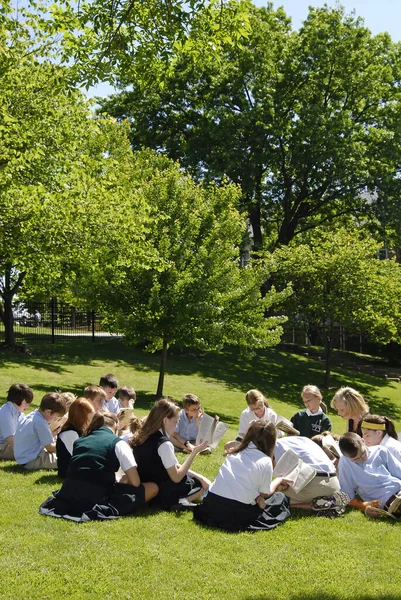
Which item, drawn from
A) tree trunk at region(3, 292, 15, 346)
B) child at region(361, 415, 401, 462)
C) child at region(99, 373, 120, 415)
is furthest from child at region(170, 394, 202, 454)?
tree trunk at region(3, 292, 15, 346)

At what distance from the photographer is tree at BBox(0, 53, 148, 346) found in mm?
14266

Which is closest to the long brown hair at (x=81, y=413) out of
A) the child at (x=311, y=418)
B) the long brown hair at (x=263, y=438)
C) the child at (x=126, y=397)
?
the long brown hair at (x=263, y=438)

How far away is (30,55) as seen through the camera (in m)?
17.2

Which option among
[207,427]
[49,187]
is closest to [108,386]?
[207,427]

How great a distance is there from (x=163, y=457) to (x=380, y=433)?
109 inches

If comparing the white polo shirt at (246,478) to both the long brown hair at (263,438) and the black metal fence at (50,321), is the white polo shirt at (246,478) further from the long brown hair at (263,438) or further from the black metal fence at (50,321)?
the black metal fence at (50,321)

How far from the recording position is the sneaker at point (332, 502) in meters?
7.65

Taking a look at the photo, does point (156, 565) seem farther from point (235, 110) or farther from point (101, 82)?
point (235, 110)

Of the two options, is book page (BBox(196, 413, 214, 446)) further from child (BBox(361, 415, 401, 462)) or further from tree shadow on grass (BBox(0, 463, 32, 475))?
tree shadow on grass (BBox(0, 463, 32, 475))

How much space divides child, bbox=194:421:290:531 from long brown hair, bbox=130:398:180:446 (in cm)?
82

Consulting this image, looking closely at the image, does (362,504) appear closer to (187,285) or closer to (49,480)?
(49,480)

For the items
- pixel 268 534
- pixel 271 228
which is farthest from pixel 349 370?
pixel 268 534

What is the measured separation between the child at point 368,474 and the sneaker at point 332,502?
0.66 feet

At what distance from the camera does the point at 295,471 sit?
24.2ft
